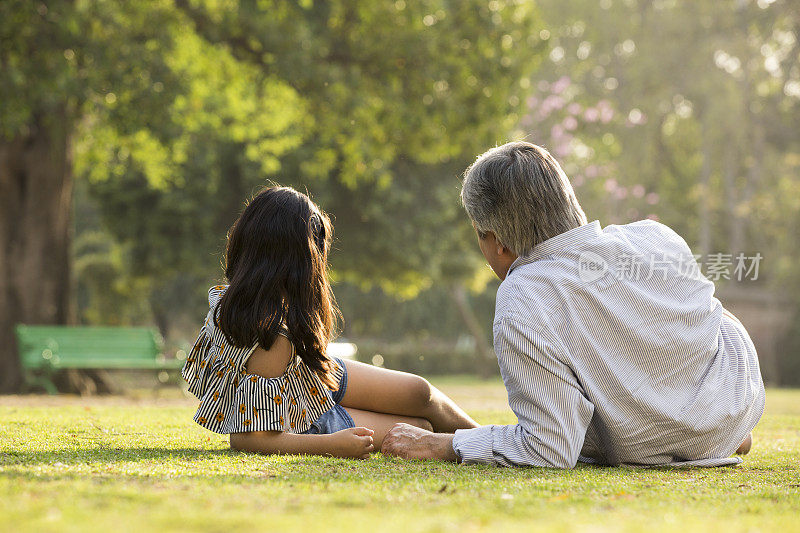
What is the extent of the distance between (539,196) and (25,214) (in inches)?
405

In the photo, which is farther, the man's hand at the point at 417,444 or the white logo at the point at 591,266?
the man's hand at the point at 417,444

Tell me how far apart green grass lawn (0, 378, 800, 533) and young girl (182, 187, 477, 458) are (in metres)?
0.18

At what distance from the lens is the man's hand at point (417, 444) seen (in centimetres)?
407

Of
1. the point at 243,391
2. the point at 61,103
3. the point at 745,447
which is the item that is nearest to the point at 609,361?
the point at 745,447

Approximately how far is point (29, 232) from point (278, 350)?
9.49 m

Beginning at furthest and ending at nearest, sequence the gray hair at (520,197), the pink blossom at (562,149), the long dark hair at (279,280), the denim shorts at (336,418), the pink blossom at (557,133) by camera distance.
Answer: the pink blossom at (557,133), the pink blossom at (562,149), the denim shorts at (336,418), the long dark hair at (279,280), the gray hair at (520,197)

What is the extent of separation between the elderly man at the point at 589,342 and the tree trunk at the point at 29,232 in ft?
31.8

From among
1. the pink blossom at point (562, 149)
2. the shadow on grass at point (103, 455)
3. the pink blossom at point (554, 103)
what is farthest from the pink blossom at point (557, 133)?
the shadow on grass at point (103, 455)

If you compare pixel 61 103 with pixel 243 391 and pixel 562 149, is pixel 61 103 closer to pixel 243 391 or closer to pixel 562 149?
pixel 243 391

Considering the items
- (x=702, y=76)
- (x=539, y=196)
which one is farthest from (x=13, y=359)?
(x=702, y=76)

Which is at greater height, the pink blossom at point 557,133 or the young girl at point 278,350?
the pink blossom at point 557,133

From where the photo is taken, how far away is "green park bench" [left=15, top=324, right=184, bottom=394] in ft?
37.7

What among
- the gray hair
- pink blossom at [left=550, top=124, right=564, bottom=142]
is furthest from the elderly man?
pink blossom at [left=550, top=124, right=564, bottom=142]

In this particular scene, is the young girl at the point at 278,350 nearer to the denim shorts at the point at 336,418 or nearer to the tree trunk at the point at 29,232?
the denim shorts at the point at 336,418
